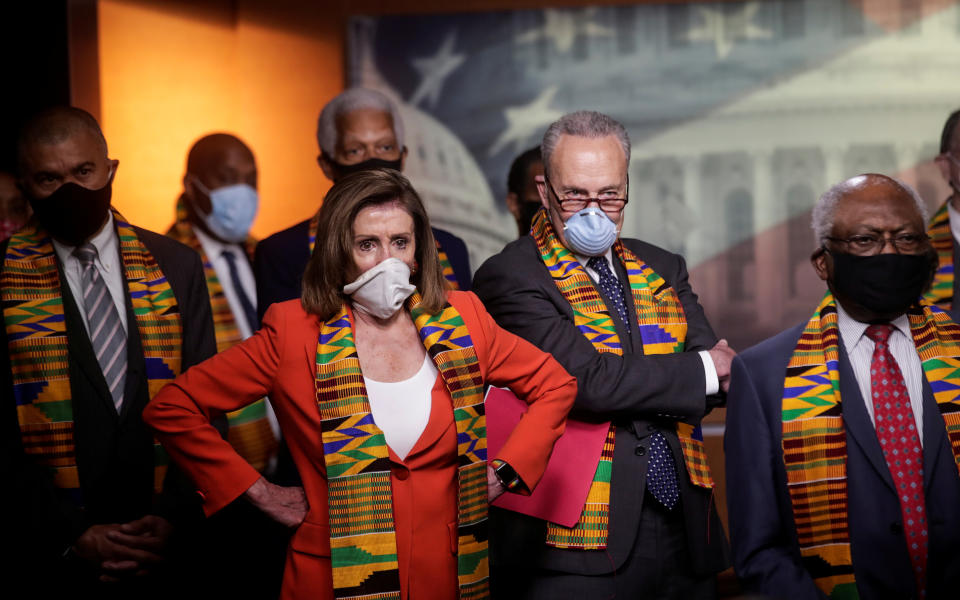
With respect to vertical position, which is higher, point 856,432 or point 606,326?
point 606,326

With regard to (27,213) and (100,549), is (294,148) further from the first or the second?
(100,549)

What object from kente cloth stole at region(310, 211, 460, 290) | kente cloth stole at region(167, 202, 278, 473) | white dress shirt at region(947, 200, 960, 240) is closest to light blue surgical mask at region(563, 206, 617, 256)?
kente cloth stole at region(310, 211, 460, 290)

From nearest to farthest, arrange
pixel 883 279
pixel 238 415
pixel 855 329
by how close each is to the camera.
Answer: pixel 883 279 → pixel 855 329 → pixel 238 415

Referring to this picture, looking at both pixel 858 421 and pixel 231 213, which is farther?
pixel 231 213

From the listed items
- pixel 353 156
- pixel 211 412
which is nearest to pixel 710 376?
pixel 211 412

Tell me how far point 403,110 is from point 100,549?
334 centimetres

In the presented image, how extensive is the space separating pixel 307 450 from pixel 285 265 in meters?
1.07

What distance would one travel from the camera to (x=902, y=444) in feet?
9.03

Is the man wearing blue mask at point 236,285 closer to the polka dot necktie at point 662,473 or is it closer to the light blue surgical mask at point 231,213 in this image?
the light blue surgical mask at point 231,213

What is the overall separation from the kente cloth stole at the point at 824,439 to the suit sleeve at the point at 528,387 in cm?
56

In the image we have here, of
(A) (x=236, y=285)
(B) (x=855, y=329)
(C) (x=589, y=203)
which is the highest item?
(C) (x=589, y=203)

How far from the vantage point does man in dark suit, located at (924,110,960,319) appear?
12.3ft

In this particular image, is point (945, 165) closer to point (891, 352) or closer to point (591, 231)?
point (891, 352)

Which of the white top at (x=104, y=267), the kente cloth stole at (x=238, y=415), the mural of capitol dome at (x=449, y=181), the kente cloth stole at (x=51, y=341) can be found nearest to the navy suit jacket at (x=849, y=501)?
the kente cloth stole at (x=51, y=341)
